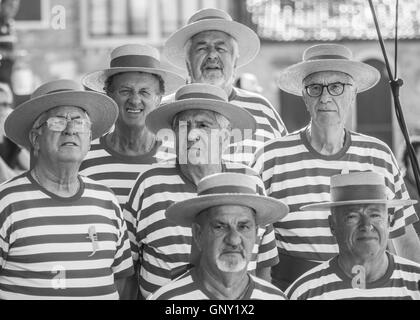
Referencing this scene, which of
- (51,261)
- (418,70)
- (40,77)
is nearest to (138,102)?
(51,261)

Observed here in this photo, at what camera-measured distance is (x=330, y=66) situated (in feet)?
12.0

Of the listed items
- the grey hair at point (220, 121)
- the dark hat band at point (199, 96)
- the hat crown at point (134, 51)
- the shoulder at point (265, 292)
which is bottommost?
the shoulder at point (265, 292)

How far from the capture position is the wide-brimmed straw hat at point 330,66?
367 centimetres

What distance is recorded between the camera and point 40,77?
A: 10.5 m

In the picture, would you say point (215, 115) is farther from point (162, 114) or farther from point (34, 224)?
point (34, 224)

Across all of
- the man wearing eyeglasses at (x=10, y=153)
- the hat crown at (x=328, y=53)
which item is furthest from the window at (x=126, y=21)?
the hat crown at (x=328, y=53)

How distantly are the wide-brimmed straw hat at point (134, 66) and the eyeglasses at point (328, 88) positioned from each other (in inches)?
24.8

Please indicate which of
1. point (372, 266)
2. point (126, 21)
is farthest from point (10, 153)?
point (126, 21)

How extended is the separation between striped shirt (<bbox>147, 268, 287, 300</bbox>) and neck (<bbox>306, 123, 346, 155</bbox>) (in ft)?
2.71

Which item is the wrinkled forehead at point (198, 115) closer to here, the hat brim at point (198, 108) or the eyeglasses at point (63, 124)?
the hat brim at point (198, 108)

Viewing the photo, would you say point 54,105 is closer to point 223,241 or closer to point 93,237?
point 93,237

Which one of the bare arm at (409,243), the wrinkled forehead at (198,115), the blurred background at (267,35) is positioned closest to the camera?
the wrinkled forehead at (198,115)

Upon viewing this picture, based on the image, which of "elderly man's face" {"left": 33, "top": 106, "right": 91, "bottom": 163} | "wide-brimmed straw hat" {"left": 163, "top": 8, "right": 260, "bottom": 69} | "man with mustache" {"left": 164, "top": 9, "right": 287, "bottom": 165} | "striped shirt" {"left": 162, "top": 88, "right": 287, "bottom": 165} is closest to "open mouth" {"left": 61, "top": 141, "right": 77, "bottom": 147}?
"elderly man's face" {"left": 33, "top": 106, "right": 91, "bottom": 163}

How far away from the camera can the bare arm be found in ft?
11.7
